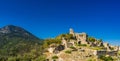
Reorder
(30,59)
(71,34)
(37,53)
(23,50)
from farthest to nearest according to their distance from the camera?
(23,50) → (71,34) → (37,53) → (30,59)

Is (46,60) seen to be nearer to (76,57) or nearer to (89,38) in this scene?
(76,57)

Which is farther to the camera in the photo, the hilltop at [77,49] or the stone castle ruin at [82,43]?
the stone castle ruin at [82,43]

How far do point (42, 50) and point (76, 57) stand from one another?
24460mm

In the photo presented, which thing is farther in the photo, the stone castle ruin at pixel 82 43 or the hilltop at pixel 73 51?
the stone castle ruin at pixel 82 43

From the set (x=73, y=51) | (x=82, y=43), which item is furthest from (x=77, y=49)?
(x=82, y=43)

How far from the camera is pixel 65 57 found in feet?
293

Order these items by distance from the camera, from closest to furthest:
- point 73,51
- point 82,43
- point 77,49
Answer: point 73,51 → point 77,49 → point 82,43

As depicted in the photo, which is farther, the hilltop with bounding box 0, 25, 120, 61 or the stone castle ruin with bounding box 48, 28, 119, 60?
the stone castle ruin with bounding box 48, 28, 119, 60

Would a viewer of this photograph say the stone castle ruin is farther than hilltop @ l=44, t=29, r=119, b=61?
Yes

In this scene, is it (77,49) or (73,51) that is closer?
(73,51)

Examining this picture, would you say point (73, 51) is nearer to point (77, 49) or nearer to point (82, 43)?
point (77, 49)

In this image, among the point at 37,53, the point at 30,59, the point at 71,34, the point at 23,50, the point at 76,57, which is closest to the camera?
the point at 76,57

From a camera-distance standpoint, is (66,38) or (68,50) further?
(66,38)

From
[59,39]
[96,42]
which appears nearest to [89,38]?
[96,42]
